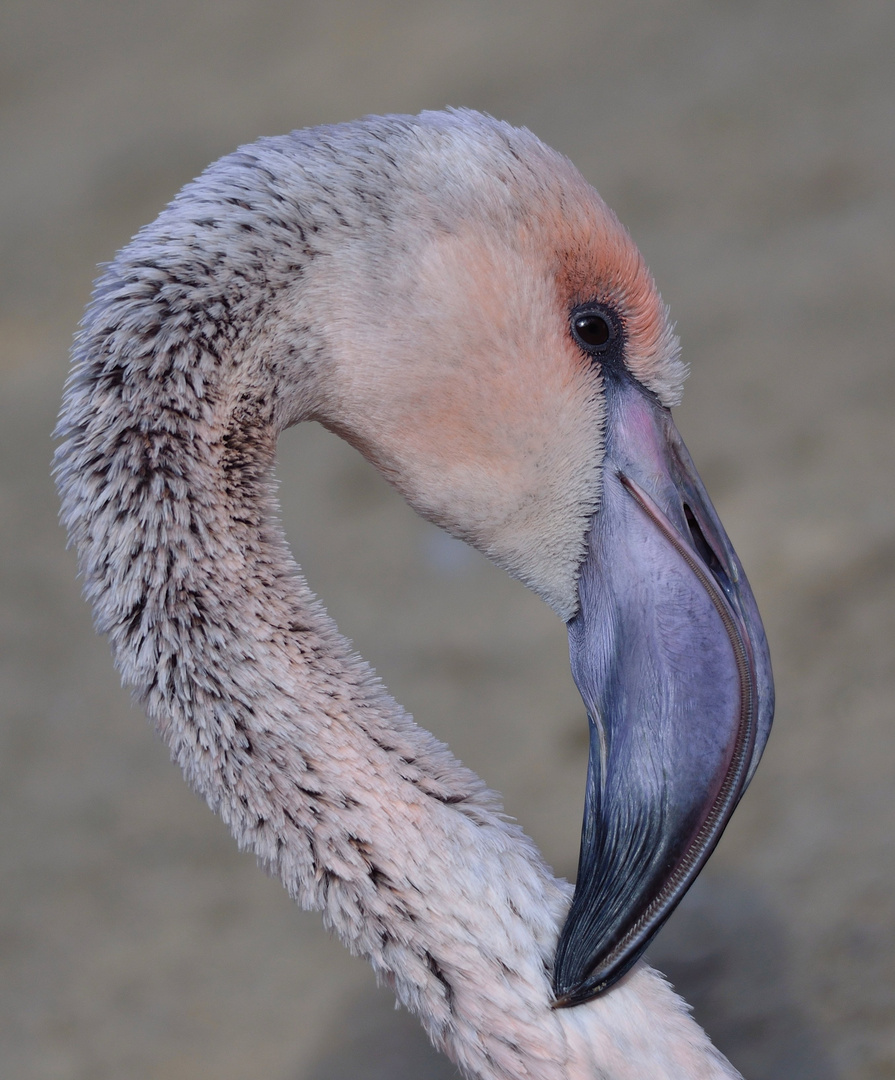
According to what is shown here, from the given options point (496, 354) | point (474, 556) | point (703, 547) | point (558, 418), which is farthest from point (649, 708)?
point (474, 556)

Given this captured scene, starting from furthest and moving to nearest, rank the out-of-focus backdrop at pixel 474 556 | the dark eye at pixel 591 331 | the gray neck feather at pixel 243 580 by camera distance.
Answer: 1. the out-of-focus backdrop at pixel 474 556
2. the dark eye at pixel 591 331
3. the gray neck feather at pixel 243 580

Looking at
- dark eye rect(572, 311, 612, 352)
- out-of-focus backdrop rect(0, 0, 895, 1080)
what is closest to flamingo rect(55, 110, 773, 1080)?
dark eye rect(572, 311, 612, 352)

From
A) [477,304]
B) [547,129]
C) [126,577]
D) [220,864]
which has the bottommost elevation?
[220,864]

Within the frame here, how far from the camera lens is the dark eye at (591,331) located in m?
1.90

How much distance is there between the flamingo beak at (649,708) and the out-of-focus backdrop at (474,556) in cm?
170

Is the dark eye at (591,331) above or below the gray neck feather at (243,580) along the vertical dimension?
above

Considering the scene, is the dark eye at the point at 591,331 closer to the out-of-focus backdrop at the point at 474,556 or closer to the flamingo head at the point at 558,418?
the flamingo head at the point at 558,418

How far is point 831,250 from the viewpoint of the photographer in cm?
558

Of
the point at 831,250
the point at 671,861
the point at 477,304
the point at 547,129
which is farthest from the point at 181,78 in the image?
the point at 671,861

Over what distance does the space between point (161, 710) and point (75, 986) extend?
222cm

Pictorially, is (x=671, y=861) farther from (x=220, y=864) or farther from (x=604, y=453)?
(x=220, y=864)

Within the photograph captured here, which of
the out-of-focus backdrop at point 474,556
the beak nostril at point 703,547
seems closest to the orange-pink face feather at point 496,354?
the beak nostril at point 703,547

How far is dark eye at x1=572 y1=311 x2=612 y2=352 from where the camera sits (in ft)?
6.23

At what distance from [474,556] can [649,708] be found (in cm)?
308
